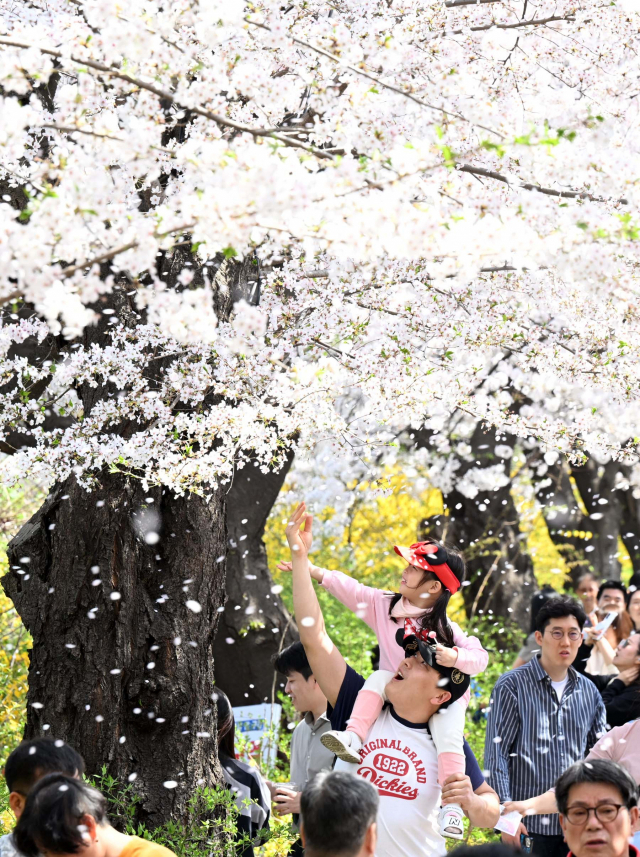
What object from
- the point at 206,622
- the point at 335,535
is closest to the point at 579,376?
the point at 206,622

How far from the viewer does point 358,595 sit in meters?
3.70

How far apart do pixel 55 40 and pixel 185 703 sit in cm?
270

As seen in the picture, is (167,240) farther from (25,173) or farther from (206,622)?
(206,622)

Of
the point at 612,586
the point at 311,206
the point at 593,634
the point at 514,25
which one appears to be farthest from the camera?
the point at 612,586

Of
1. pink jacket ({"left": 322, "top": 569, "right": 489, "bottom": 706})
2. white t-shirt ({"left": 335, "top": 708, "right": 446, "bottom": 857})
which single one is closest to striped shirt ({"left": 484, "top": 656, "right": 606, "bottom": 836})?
pink jacket ({"left": 322, "top": 569, "right": 489, "bottom": 706})

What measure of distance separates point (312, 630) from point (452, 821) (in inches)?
35.5

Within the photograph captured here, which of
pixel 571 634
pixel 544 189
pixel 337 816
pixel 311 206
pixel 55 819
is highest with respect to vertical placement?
pixel 544 189

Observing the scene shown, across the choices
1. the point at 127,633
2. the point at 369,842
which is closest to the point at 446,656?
the point at 369,842

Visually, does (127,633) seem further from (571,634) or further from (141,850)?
(571,634)

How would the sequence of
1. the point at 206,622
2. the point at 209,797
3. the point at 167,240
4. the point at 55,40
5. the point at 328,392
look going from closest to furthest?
the point at 167,240
the point at 55,40
the point at 209,797
the point at 206,622
the point at 328,392

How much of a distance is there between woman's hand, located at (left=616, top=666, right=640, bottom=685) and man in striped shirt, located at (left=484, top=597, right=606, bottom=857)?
0.54 feet

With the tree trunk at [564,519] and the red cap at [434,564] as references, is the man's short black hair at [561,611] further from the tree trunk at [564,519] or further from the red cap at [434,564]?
the tree trunk at [564,519]

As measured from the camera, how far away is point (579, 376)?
5.04m

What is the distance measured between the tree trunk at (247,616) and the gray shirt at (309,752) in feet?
10.0
